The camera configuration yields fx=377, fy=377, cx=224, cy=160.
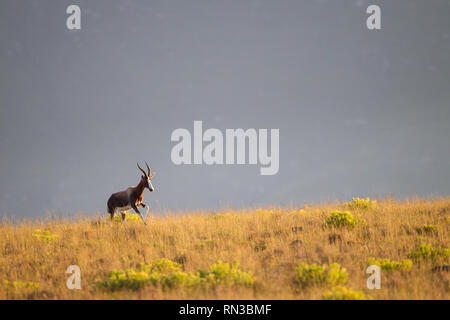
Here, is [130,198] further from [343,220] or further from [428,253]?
[428,253]

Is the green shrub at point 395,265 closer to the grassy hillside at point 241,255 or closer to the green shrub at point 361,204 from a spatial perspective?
the grassy hillside at point 241,255

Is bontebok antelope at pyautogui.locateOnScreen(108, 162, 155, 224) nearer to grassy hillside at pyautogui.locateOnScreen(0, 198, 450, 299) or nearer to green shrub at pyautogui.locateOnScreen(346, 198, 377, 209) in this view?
grassy hillside at pyautogui.locateOnScreen(0, 198, 450, 299)

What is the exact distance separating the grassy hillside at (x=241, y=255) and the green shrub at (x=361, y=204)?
0.05 meters

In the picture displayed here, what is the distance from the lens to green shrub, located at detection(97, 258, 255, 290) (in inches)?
305

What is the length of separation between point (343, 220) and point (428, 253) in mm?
2877

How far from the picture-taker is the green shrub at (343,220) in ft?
37.9

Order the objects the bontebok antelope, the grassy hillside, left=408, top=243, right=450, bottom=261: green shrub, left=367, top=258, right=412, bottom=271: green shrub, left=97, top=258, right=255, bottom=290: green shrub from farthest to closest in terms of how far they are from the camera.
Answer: the bontebok antelope → left=408, top=243, right=450, bottom=261: green shrub → left=367, top=258, right=412, bottom=271: green shrub → left=97, top=258, right=255, bottom=290: green shrub → the grassy hillside

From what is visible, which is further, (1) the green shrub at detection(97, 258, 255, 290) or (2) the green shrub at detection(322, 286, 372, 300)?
(1) the green shrub at detection(97, 258, 255, 290)

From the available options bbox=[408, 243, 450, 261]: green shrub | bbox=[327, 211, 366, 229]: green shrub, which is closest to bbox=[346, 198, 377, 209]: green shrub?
bbox=[327, 211, 366, 229]: green shrub

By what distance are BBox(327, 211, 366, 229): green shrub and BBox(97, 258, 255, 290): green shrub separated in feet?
15.1
